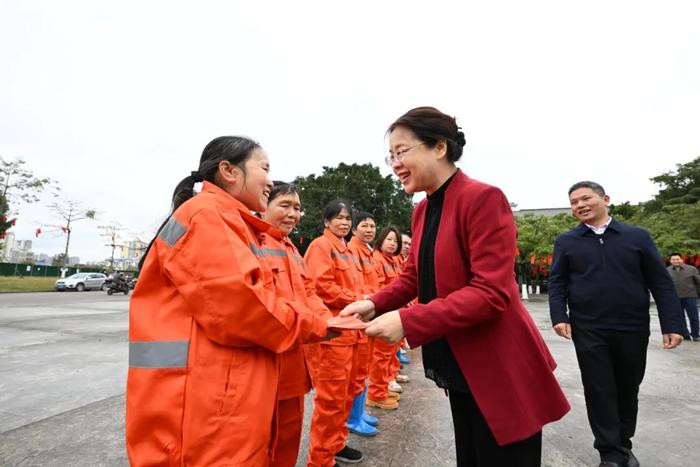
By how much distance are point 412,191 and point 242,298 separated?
811 mm

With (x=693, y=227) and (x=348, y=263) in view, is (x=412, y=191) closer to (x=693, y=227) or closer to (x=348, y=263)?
(x=348, y=263)

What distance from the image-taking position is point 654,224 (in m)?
21.9

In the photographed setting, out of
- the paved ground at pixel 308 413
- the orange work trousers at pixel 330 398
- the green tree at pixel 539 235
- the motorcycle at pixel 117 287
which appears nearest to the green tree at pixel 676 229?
the green tree at pixel 539 235

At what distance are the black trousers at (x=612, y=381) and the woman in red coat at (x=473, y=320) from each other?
1.61m

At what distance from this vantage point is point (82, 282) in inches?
933

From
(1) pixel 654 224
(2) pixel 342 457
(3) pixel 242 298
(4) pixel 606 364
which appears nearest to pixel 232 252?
(3) pixel 242 298

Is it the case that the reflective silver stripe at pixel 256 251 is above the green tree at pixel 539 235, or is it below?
below

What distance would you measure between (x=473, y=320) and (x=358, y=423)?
2.29m

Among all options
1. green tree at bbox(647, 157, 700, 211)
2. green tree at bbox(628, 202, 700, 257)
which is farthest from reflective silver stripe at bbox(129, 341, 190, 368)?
green tree at bbox(647, 157, 700, 211)

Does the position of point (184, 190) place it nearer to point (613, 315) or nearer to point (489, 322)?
point (489, 322)

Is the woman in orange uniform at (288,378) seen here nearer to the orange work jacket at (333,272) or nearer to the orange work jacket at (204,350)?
the orange work jacket at (204,350)

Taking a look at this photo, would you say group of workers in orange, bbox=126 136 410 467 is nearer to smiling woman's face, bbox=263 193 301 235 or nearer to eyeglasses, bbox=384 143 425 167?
eyeglasses, bbox=384 143 425 167

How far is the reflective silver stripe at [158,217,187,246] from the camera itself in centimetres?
130

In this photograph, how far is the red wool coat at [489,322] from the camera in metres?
1.23
